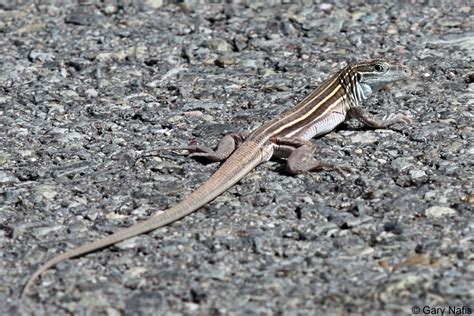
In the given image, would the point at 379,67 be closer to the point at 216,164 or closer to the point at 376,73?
the point at 376,73

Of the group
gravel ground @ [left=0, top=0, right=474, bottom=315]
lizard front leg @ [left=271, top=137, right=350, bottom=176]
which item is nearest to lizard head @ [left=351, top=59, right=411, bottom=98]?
gravel ground @ [left=0, top=0, right=474, bottom=315]

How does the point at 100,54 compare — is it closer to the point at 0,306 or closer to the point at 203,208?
the point at 203,208

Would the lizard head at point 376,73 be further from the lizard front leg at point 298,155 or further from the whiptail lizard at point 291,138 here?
the lizard front leg at point 298,155

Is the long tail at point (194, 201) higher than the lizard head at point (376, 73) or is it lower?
lower

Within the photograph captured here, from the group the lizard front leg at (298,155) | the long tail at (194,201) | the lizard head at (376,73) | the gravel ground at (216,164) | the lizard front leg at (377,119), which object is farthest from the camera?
the lizard head at (376,73)

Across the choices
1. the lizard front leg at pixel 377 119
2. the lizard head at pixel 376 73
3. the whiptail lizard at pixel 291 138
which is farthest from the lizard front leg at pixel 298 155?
the lizard head at pixel 376 73

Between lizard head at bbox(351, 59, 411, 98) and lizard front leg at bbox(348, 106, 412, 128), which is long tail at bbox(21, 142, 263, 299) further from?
lizard head at bbox(351, 59, 411, 98)
